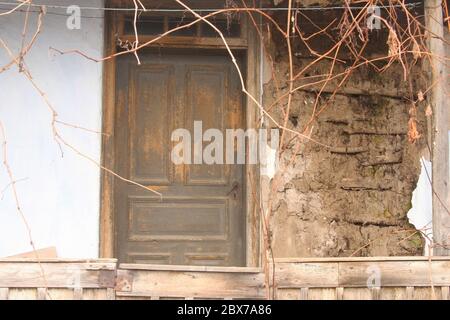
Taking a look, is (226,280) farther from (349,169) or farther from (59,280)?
(349,169)

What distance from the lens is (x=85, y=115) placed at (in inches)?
210

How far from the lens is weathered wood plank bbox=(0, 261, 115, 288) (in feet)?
12.1

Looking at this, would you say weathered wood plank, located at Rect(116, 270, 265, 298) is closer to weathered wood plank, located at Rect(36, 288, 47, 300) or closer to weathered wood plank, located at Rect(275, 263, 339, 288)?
weathered wood plank, located at Rect(275, 263, 339, 288)

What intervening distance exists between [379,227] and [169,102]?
208cm

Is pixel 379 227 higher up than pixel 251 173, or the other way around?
pixel 251 173

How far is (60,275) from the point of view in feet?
12.1

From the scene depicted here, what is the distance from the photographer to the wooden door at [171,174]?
219 inches

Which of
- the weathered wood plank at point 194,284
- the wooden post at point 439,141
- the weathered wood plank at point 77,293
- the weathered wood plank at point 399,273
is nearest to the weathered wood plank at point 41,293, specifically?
the weathered wood plank at point 77,293

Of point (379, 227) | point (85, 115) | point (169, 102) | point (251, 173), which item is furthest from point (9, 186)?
point (379, 227)

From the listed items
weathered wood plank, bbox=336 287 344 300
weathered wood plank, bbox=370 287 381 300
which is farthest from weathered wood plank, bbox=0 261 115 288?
weathered wood plank, bbox=370 287 381 300

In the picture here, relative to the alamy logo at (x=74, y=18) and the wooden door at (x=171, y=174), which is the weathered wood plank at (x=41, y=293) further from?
the alamy logo at (x=74, y=18)

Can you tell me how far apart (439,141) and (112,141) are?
102 inches
